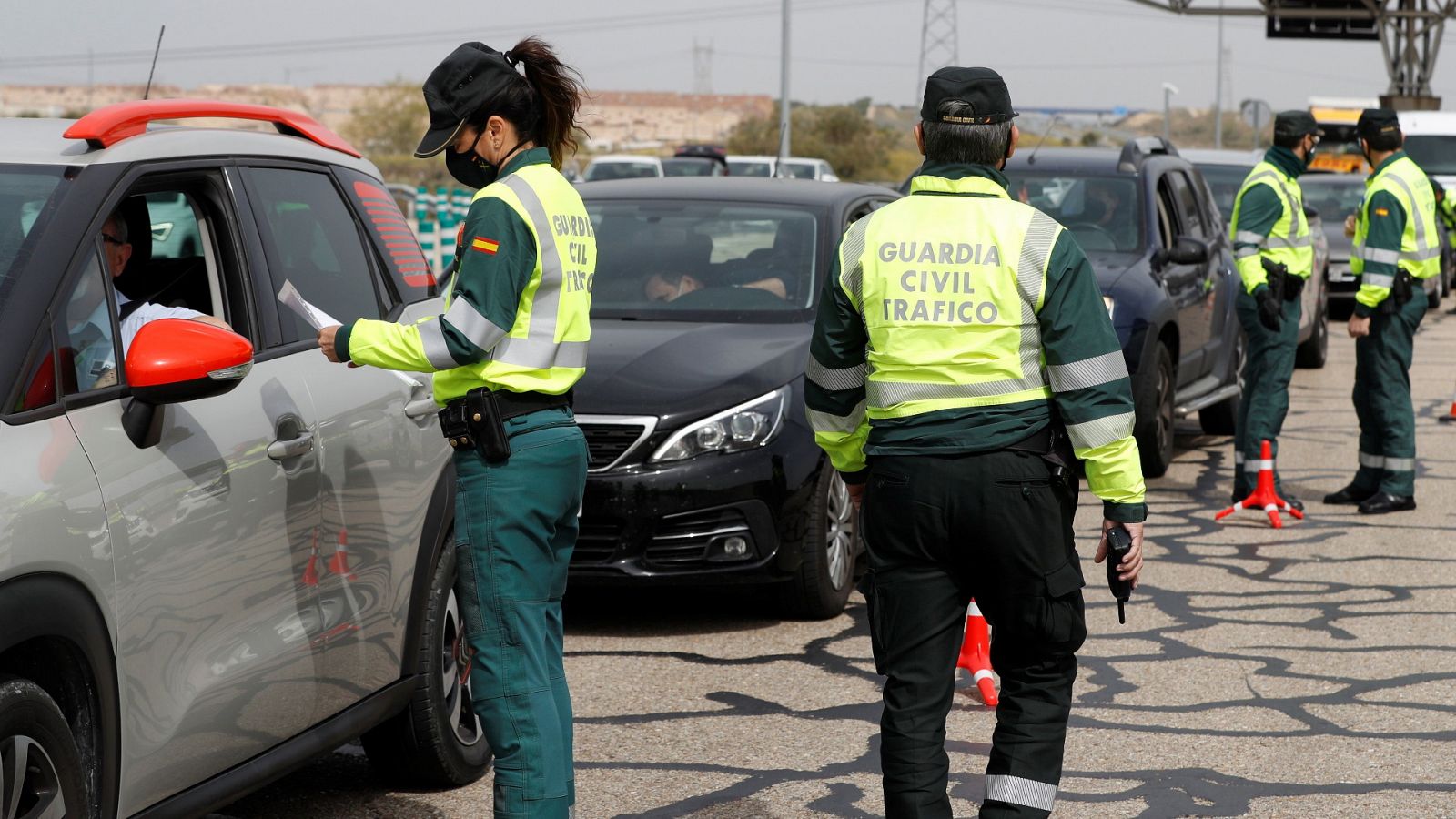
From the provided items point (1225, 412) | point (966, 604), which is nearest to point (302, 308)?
point (966, 604)

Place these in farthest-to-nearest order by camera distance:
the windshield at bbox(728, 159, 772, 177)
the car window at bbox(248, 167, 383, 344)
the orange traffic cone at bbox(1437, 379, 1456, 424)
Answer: the windshield at bbox(728, 159, 772, 177) → the orange traffic cone at bbox(1437, 379, 1456, 424) → the car window at bbox(248, 167, 383, 344)

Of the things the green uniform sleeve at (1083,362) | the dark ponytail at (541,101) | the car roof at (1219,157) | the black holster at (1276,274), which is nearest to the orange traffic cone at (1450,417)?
the car roof at (1219,157)

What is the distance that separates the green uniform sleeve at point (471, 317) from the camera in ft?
12.1

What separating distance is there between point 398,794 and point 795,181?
4.29 m

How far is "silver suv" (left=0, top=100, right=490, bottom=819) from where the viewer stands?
3.21m

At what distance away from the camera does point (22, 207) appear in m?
3.59

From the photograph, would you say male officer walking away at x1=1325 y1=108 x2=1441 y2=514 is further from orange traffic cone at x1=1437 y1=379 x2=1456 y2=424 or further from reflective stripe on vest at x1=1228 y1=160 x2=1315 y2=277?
orange traffic cone at x1=1437 y1=379 x2=1456 y2=424

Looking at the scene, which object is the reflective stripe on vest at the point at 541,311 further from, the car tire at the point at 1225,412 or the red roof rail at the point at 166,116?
the car tire at the point at 1225,412

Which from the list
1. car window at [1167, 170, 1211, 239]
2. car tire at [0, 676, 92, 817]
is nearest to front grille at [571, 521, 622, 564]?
car tire at [0, 676, 92, 817]

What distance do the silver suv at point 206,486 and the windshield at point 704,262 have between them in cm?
268

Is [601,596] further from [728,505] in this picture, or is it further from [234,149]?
[234,149]

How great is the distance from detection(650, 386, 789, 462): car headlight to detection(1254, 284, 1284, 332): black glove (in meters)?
3.64

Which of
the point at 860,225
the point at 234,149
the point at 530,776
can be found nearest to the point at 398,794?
the point at 530,776

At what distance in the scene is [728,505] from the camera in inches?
261
